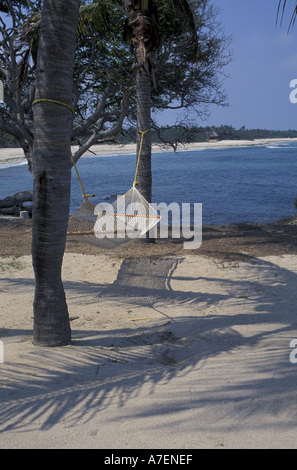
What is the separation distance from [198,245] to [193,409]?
4476mm

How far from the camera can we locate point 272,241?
7.03 metres

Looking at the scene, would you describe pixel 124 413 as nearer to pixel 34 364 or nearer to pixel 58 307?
pixel 34 364

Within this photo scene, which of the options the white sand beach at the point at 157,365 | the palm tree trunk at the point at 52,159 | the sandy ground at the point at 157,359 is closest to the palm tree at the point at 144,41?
the sandy ground at the point at 157,359

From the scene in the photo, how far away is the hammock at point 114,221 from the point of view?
5.39m

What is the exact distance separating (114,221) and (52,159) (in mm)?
2764

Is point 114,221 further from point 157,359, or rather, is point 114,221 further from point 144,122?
point 157,359

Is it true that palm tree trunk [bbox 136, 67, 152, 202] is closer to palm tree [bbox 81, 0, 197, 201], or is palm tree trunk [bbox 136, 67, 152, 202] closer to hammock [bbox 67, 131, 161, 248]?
palm tree [bbox 81, 0, 197, 201]

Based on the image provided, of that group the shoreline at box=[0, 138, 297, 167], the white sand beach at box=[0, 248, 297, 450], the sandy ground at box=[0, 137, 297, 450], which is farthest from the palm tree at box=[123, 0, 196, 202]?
the shoreline at box=[0, 138, 297, 167]

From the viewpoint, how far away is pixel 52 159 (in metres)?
3.19

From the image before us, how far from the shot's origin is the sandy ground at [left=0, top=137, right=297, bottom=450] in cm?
239

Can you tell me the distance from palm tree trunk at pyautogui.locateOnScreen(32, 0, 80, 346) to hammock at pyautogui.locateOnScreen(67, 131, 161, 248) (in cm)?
184

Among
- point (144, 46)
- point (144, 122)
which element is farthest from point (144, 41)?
point (144, 122)

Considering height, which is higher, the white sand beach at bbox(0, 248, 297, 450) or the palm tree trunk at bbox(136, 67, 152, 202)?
the palm tree trunk at bbox(136, 67, 152, 202)

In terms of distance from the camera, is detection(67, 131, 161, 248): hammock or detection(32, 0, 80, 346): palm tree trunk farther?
detection(67, 131, 161, 248): hammock
